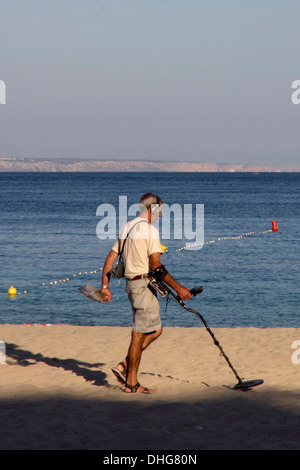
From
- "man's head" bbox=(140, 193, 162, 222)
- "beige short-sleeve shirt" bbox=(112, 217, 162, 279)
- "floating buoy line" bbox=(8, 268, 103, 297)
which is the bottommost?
"beige short-sleeve shirt" bbox=(112, 217, 162, 279)

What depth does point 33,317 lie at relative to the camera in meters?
16.6

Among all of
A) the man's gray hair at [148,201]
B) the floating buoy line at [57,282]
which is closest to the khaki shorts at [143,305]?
the man's gray hair at [148,201]

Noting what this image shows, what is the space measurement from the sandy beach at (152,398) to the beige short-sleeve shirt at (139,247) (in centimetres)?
142

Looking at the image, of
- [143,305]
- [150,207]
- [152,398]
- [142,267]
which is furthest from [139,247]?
[152,398]

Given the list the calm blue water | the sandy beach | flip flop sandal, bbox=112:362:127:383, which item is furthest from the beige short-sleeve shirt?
the calm blue water

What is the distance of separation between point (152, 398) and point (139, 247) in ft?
5.50

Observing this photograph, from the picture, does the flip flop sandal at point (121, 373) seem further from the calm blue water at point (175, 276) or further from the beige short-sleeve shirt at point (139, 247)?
the calm blue water at point (175, 276)

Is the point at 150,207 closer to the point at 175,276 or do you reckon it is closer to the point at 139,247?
the point at 139,247

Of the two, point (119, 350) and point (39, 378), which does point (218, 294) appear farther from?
point (39, 378)

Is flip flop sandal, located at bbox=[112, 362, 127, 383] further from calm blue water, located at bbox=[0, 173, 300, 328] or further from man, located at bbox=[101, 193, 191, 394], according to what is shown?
calm blue water, located at bbox=[0, 173, 300, 328]

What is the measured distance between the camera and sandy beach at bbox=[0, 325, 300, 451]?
19.3 ft

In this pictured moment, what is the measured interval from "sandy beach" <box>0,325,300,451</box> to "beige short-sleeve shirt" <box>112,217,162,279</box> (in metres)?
1.42

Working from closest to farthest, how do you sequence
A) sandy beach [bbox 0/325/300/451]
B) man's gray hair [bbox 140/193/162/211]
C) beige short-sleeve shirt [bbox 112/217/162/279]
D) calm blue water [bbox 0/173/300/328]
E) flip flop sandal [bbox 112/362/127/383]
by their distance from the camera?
sandy beach [bbox 0/325/300/451] → beige short-sleeve shirt [bbox 112/217/162/279] → man's gray hair [bbox 140/193/162/211] → flip flop sandal [bbox 112/362/127/383] → calm blue water [bbox 0/173/300/328]

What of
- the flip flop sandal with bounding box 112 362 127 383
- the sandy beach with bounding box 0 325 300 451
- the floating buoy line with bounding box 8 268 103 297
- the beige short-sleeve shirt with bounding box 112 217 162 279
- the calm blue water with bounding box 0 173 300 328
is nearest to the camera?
the sandy beach with bounding box 0 325 300 451
